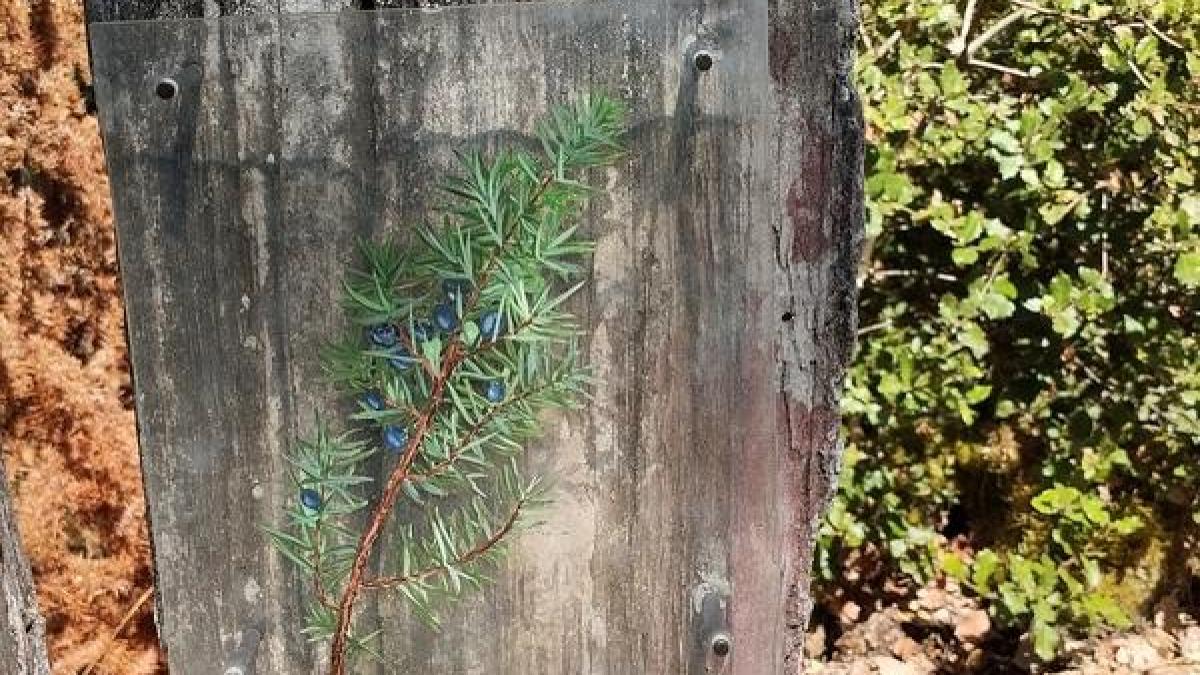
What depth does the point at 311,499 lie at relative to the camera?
1.35 meters

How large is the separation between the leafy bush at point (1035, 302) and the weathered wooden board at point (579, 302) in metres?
1.23

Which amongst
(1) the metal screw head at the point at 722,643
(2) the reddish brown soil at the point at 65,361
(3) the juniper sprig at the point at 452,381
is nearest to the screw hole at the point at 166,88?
(3) the juniper sprig at the point at 452,381

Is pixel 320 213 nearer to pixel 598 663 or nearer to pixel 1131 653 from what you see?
pixel 598 663

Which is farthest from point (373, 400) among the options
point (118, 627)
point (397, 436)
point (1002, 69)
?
point (1002, 69)

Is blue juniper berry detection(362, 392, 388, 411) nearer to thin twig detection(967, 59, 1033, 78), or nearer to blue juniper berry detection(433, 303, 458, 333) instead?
blue juniper berry detection(433, 303, 458, 333)

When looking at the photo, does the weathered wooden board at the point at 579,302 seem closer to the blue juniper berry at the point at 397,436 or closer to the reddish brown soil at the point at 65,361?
Answer: the blue juniper berry at the point at 397,436

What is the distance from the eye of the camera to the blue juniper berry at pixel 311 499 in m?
1.35

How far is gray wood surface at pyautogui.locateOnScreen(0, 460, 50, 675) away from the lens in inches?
58.4

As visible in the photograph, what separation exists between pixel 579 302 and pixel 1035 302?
4.90ft

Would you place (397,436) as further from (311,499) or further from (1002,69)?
(1002,69)

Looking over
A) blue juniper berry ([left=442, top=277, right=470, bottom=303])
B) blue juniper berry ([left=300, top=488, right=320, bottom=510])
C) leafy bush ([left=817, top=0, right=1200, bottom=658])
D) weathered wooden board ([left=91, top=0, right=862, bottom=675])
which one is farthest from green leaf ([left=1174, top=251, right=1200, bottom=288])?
blue juniper berry ([left=300, top=488, right=320, bottom=510])

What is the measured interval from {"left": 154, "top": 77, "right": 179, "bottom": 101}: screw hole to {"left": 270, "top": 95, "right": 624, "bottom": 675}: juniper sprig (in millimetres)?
236

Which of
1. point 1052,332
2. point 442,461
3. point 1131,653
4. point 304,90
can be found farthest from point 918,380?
point 304,90

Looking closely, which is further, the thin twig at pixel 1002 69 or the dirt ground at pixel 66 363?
the thin twig at pixel 1002 69
